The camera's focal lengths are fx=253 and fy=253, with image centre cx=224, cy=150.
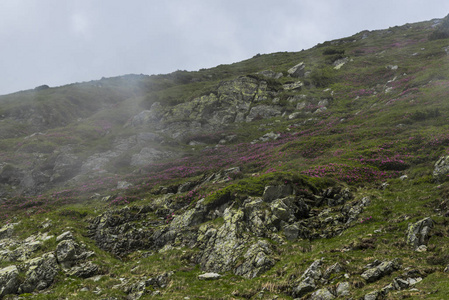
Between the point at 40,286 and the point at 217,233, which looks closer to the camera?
the point at 40,286

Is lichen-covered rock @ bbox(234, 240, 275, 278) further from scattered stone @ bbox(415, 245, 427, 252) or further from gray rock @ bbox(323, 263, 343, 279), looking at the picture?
scattered stone @ bbox(415, 245, 427, 252)

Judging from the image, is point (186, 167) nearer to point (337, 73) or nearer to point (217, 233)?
point (217, 233)

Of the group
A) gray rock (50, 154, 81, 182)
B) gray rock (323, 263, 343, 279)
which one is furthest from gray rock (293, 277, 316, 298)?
gray rock (50, 154, 81, 182)

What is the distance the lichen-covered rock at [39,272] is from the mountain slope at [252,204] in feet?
0.35

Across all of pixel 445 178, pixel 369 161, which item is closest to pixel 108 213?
pixel 369 161

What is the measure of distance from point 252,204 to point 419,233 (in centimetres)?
1245

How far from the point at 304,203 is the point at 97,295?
60.5 feet

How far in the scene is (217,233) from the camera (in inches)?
887

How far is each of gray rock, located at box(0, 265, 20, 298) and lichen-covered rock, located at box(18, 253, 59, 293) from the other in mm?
477

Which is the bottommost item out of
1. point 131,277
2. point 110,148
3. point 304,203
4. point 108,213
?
point 131,277

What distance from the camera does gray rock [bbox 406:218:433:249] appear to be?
49.9 feet

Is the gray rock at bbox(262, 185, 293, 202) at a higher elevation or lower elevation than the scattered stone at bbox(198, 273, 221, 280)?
higher

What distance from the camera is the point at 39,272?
20.2m

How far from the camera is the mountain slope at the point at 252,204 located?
618 inches
